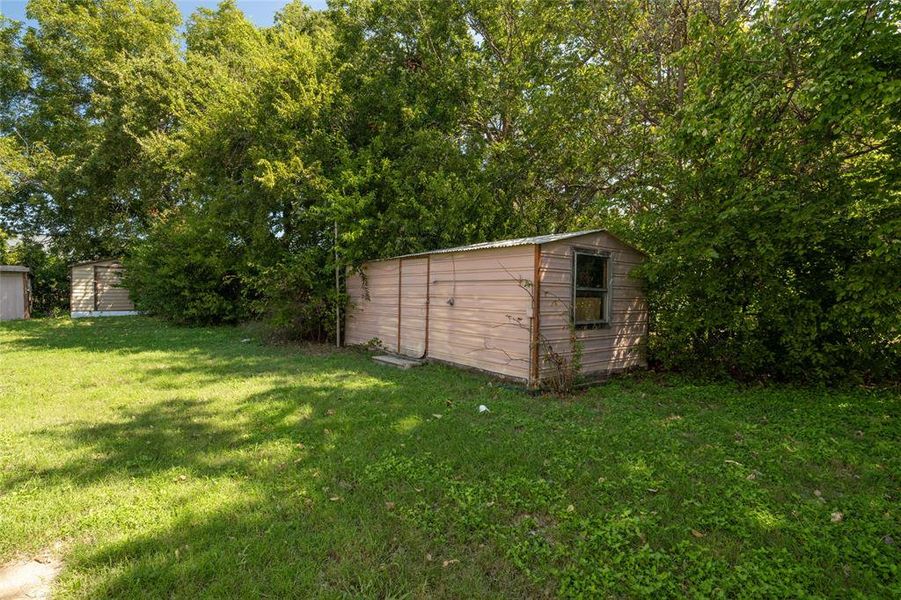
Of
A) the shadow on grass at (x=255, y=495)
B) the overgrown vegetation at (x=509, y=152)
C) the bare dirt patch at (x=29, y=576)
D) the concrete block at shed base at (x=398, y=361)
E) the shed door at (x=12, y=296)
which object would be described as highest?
the overgrown vegetation at (x=509, y=152)

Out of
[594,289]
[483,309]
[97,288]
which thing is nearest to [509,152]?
[594,289]

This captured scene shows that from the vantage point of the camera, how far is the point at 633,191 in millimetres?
8641

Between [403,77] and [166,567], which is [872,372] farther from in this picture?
[403,77]

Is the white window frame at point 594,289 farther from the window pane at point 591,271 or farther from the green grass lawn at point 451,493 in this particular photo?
the green grass lawn at point 451,493

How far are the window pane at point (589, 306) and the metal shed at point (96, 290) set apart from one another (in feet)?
71.7

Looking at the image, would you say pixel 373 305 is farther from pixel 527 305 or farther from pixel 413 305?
pixel 527 305

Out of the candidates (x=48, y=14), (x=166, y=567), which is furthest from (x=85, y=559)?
(x=48, y=14)

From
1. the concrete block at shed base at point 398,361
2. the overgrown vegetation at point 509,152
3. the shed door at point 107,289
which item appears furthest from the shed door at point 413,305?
the shed door at point 107,289

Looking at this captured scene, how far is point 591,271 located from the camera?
6.84 metres

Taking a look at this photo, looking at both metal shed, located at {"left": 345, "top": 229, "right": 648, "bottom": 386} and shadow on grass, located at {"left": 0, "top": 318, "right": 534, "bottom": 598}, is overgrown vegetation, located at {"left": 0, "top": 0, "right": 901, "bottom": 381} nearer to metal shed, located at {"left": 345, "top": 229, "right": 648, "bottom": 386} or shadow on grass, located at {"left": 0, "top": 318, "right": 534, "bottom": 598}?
Result: metal shed, located at {"left": 345, "top": 229, "right": 648, "bottom": 386}

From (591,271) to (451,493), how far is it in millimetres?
4797

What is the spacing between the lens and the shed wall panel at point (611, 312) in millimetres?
6227

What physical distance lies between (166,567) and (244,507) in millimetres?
606

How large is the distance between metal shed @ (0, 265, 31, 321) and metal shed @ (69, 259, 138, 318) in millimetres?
1698
